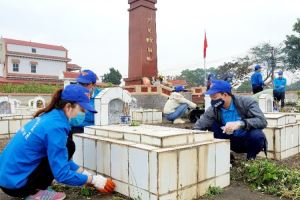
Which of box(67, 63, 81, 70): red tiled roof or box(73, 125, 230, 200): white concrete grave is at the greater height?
box(67, 63, 81, 70): red tiled roof

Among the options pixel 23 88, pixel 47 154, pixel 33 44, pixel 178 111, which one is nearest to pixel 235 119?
pixel 47 154

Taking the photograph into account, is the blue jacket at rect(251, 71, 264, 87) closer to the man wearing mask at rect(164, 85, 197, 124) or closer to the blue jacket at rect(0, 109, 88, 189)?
the man wearing mask at rect(164, 85, 197, 124)

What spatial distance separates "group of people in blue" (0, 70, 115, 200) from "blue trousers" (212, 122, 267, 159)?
1794mm

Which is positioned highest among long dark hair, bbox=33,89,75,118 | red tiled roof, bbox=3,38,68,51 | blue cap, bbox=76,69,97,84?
red tiled roof, bbox=3,38,68,51

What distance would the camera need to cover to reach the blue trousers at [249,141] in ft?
12.3

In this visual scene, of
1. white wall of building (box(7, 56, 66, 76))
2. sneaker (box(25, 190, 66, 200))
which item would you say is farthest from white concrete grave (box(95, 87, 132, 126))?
white wall of building (box(7, 56, 66, 76))

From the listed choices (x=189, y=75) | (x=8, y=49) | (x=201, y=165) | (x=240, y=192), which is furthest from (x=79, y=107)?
(x=189, y=75)

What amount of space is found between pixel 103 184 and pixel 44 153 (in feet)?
1.99

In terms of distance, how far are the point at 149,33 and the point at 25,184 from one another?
1752cm

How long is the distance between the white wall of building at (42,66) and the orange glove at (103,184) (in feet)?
125

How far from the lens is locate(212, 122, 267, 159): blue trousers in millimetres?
3742

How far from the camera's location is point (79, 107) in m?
2.69

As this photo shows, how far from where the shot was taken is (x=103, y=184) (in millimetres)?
2826

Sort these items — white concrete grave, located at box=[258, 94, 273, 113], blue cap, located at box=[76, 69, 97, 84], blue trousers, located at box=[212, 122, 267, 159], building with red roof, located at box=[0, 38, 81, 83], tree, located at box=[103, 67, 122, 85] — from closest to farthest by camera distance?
blue trousers, located at box=[212, 122, 267, 159]
blue cap, located at box=[76, 69, 97, 84]
white concrete grave, located at box=[258, 94, 273, 113]
building with red roof, located at box=[0, 38, 81, 83]
tree, located at box=[103, 67, 122, 85]
